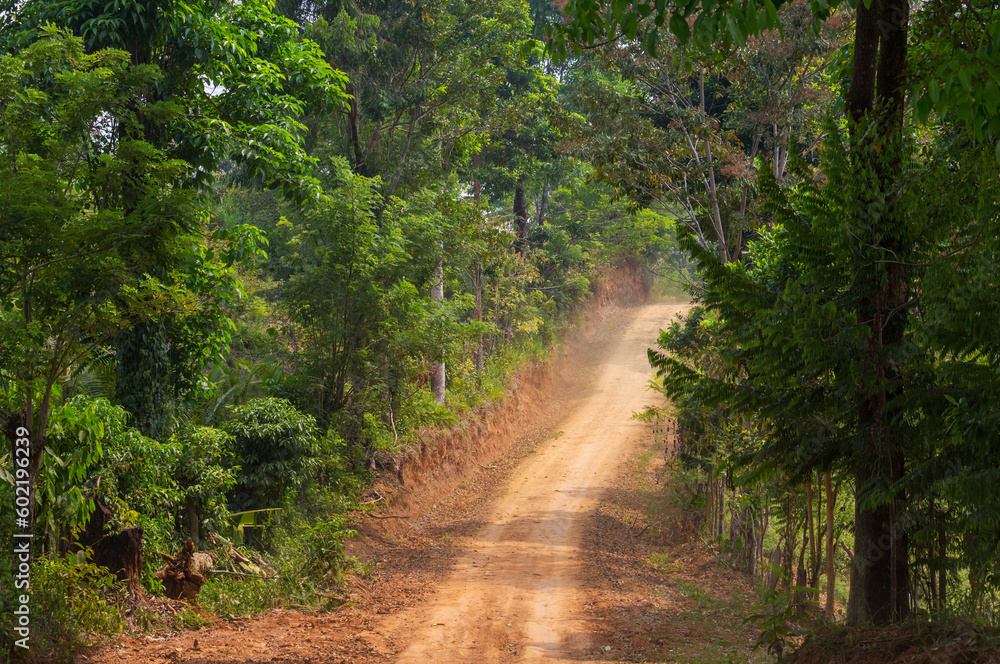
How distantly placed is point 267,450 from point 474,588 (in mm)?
3901

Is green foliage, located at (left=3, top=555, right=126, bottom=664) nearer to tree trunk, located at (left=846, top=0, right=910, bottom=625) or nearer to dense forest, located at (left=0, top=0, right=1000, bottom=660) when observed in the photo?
dense forest, located at (left=0, top=0, right=1000, bottom=660)

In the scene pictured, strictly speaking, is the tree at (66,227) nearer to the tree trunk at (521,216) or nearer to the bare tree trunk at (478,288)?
the bare tree trunk at (478,288)

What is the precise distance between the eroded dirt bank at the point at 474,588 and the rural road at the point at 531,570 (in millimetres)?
25

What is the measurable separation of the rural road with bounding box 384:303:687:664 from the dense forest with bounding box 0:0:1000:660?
6.60 ft

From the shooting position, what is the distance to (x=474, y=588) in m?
10.7

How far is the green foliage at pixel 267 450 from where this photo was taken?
36.3 ft

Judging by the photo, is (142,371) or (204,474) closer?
(204,474)

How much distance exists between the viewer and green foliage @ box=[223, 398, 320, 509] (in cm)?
1108

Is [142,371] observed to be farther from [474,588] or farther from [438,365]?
[438,365]

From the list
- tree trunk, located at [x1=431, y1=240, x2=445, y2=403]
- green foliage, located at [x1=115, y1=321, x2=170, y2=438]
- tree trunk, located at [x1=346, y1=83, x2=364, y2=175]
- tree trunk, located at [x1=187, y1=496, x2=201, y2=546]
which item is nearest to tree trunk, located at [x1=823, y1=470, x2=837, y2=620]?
tree trunk, located at [x1=187, y1=496, x2=201, y2=546]

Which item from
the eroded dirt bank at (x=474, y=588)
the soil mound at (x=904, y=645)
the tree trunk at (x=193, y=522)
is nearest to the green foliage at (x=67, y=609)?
the eroded dirt bank at (x=474, y=588)

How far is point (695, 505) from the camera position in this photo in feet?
55.0

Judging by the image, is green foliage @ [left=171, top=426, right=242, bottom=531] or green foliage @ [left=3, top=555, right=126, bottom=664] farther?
A: green foliage @ [left=171, top=426, right=242, bottom=531]

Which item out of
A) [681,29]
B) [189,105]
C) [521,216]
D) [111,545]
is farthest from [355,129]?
[681,29]
